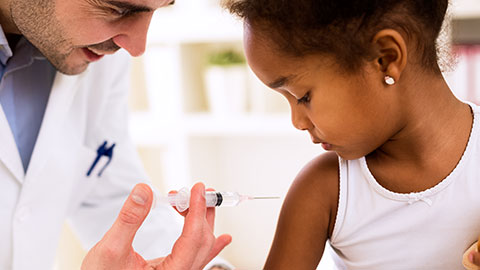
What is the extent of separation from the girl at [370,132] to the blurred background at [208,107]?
1.48 meters

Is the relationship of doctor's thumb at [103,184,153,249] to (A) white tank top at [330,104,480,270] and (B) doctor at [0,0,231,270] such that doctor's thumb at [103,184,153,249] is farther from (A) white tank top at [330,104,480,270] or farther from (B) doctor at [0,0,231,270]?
(A) white tank top at [330,104,480,270]

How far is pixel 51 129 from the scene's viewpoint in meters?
1.38

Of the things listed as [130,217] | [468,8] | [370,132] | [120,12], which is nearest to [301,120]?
[370,132]

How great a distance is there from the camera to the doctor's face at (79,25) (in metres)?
1.21

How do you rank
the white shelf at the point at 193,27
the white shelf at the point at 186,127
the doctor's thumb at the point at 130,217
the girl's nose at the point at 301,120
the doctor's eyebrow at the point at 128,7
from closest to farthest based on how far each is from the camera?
the doctor's thumb at the point at 130,217
the girl's nose at the point at 301,120
the doctor's eyebrow at the point at 128,7
the white shelf at the point at 193,27
the white shelf at the point at 186,127

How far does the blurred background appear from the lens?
8.55 feet

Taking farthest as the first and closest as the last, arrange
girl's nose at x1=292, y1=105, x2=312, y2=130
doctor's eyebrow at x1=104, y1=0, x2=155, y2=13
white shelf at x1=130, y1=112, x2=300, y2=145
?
1. white shelf at x1=130, y1=112, x2=300, y2=145
2. doctor's eyebrow at x1=104, y1=0, x2=155, y2=13
3. girl's nose at x1=292, y1=105, x2=312, y2=130

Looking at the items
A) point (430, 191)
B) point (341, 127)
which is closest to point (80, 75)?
point (341, 127)

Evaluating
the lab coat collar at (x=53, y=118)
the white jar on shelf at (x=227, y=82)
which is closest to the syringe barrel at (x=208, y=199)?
the lab coat collar at (x=53, y=118)

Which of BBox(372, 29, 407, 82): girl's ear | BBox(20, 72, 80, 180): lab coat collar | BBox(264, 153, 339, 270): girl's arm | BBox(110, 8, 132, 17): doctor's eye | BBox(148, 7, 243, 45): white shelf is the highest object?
BBox(148, 7, 243, 45): white shelf

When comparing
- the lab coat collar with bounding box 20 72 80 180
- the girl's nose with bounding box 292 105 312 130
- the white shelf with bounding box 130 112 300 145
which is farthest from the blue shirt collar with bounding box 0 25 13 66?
the white shelf with bounding box 130 112 300 145

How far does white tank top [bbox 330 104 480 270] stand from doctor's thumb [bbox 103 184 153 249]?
39 centimetres

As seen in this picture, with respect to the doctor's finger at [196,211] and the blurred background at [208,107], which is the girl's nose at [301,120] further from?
the blurred background at [208,107]

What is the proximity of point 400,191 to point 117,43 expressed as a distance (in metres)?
0.65
